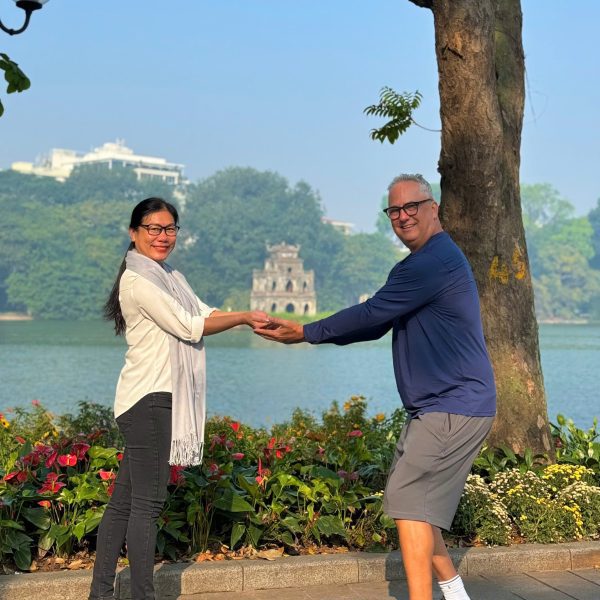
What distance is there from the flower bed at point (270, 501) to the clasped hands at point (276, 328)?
1000mm

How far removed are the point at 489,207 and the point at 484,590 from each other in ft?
9.16

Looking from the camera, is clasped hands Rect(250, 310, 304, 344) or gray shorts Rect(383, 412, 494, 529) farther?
clasped hands Rect(250, 310, 304, 344)

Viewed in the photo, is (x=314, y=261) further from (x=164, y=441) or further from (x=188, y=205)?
(x=164, y=441)

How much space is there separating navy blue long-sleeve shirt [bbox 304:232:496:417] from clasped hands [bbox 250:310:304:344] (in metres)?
0.63

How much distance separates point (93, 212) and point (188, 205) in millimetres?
16041

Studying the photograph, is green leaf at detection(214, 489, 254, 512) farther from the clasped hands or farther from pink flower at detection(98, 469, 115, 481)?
the clasped hands

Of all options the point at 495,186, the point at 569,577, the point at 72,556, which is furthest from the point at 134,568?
Answer: the point at 495,186

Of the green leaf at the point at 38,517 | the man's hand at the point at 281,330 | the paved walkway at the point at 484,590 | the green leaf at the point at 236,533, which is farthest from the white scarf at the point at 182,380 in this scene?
the green leaf at the point at 38,517

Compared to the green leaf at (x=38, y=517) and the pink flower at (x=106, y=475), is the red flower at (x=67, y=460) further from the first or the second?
the green leaf at (x=38, y=517)

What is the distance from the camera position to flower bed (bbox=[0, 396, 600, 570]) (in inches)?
216

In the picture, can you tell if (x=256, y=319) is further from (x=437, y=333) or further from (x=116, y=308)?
(x=437, y=333)

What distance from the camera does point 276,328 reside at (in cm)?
500

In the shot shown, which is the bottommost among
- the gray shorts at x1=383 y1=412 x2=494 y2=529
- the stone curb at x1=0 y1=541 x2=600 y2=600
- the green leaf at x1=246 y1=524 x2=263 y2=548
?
the stone curb at x1=0 y1=541 x2=600 y2=600

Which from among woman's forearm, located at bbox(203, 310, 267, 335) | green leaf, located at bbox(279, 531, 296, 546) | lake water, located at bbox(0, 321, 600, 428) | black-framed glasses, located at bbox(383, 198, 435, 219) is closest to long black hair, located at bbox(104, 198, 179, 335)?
woman's forearm, located at bbox(203, 310, 267, 335)
